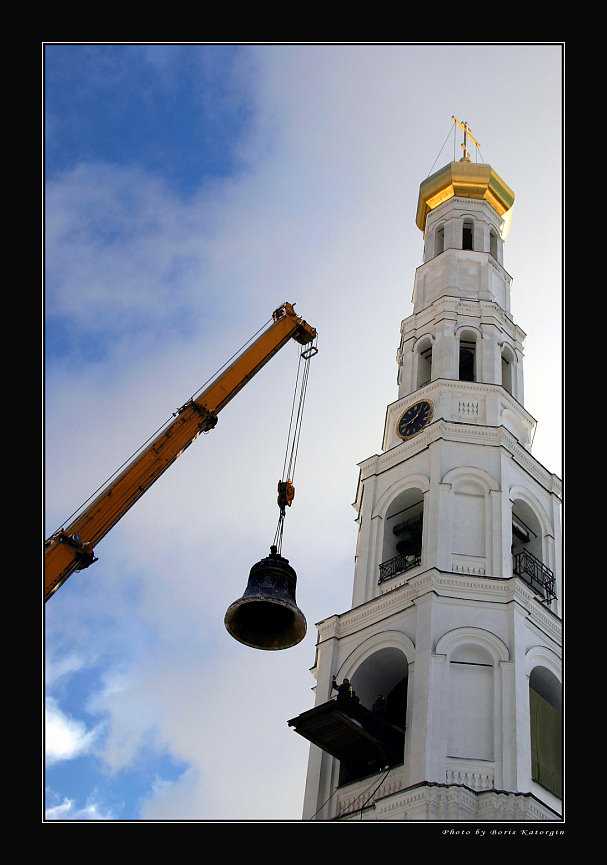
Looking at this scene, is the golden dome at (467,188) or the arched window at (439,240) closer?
the arched window at (439,240)

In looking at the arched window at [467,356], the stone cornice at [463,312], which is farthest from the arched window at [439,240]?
the arched window at [467,356]

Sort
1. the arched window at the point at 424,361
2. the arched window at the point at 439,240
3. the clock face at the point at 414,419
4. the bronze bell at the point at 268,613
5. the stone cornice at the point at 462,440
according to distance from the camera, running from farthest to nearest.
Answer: the arched window at the point at 439,240
the arched window at the point at 424,361
the clock face at the point at 414,419
the stone cornice at the point at 462,440
the bronze bell at the point at 268,613

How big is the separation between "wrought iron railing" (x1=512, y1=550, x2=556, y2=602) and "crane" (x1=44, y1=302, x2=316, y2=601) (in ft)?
25.6

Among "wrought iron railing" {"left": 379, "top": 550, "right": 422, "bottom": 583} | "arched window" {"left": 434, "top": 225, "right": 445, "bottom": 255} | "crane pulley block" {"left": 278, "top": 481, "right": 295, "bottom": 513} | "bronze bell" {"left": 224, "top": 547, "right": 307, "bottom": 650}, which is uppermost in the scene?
"arched window" {"left": 434, "top": 225, "right": 445, "bottom": 255}

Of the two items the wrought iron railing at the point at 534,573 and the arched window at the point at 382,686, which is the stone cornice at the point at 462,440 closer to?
the wrought iron railing at the point at 534,573

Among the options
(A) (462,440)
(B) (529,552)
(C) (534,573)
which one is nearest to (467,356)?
(A) (462,440)

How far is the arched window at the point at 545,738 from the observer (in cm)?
2982

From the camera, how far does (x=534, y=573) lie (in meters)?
35.7

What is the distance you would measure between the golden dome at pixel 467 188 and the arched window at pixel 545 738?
2230cm

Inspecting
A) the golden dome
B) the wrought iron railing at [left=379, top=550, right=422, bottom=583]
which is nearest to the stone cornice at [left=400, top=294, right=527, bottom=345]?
the golden dome

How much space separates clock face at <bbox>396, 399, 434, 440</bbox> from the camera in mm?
38969

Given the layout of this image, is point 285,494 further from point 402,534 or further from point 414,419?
point 414,419

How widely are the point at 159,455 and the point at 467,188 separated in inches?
951

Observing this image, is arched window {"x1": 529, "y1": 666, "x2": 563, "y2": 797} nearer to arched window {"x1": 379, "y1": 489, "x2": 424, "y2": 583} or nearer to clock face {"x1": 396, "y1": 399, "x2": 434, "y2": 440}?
arched window {"x1": 379, "y1": 489, "x2": 424, "y2": 583}
